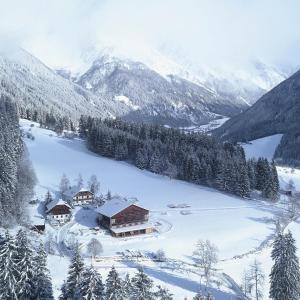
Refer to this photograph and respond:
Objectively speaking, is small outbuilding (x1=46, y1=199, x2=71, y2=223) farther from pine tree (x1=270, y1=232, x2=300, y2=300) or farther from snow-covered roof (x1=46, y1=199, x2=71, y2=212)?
pine tree (x1=270, y1=232, x2=300, y2=300)

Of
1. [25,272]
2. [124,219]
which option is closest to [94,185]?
[124,219]

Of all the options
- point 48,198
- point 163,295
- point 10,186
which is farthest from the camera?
point 48,198

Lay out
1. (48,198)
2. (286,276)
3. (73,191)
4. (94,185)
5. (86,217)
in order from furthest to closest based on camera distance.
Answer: (94,185) → (73,191) → (48,198) → (86,217) → (286,276)

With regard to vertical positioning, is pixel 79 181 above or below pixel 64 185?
above

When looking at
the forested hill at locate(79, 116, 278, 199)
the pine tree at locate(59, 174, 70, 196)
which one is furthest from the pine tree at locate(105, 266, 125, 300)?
the forested hill at locate(79, 116, 278, 199)

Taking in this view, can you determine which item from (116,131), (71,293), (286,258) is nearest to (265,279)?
(286,258)

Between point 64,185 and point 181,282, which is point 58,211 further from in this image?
point 181,282

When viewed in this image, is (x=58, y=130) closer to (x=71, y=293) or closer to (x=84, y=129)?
(x=84, y=129)

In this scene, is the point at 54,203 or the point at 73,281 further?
the point at 54,203
